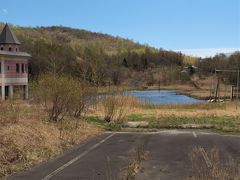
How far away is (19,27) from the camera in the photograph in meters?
191

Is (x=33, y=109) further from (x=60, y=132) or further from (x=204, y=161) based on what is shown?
(x=204, y=161)

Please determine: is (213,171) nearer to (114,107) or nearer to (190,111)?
(114,107)

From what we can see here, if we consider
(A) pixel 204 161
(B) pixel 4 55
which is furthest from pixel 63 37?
(A) pixel 204 161

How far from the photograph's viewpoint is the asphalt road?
366 inches

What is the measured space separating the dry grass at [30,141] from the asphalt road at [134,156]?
1.26ft

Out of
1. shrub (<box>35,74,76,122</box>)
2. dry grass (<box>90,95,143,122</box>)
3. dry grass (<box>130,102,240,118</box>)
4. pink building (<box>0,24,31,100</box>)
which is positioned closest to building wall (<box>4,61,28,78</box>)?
pink building (<box>0,24,31,100</box>)

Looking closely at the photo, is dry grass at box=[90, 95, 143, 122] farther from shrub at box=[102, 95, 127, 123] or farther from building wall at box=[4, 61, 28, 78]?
building wall at box=[4, 61, 28, 78]

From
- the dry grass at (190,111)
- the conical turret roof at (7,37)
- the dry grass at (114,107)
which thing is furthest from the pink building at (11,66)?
the dry grass at (114,107)

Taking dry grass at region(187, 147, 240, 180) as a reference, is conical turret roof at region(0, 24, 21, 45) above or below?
above

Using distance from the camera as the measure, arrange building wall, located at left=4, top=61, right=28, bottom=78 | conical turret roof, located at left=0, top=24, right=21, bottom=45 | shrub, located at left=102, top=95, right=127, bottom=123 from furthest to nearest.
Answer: conical turret roof, located at left=0, top=24, right=21, bottom=45, building wall, located at left=4, top=61, right=28, bottom=78, shrub, located at left=102, top=95, right=127, bottom=123

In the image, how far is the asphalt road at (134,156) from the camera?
929 cm

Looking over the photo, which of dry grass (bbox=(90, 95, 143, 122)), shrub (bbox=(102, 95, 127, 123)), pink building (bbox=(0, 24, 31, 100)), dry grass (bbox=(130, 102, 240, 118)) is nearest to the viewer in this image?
shrub (bbox=(102, 95, 127, 123))

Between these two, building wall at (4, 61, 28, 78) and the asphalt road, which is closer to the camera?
the asphalt road

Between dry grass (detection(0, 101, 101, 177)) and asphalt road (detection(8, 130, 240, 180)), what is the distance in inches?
15.2
